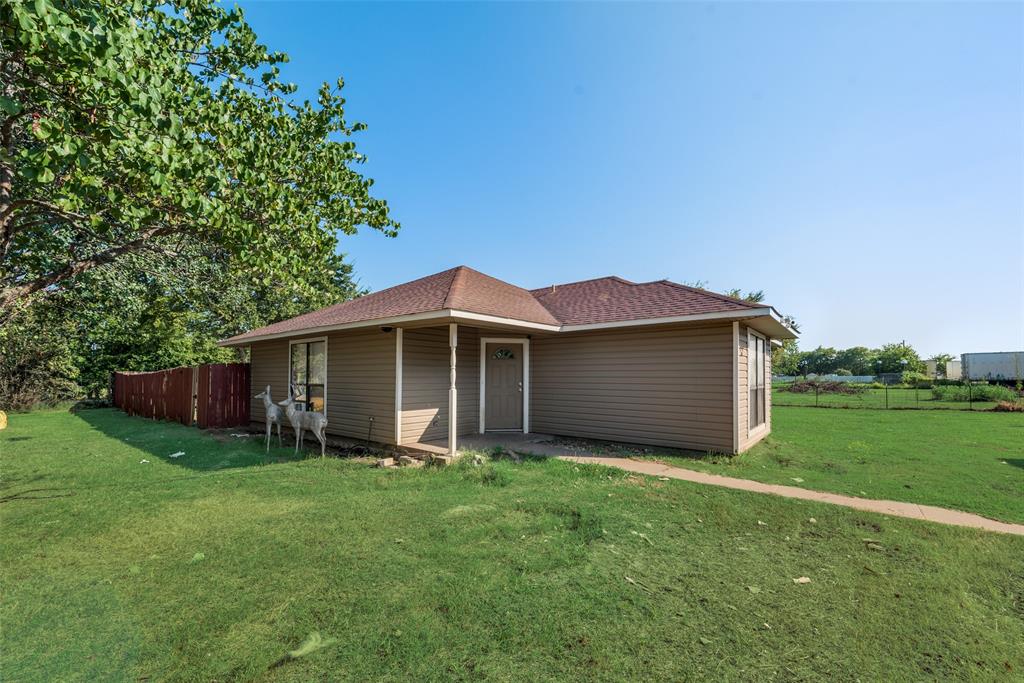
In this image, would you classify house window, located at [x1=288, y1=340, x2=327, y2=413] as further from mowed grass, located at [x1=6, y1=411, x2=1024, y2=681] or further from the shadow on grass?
mowed grass, located at [x1=6, y1=411, x2=1024, y2=681]

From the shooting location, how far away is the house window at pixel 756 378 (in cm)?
870

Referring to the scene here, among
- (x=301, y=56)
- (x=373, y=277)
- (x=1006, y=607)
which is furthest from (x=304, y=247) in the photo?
(x=373, y=277)

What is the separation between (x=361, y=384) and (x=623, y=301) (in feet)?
18.9

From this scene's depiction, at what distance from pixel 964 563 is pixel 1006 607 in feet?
2.27

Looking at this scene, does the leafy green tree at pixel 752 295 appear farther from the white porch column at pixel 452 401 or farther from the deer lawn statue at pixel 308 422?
the deer lawn statue at pixel 308 422

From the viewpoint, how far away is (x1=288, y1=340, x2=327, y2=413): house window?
9.60 meters

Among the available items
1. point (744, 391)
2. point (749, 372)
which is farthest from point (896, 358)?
point (744, 391)

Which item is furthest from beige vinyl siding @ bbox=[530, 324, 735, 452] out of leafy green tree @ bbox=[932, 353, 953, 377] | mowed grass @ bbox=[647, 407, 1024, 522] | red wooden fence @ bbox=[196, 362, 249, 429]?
leafy green tree @ bbox=[932, 353, 953, 377]

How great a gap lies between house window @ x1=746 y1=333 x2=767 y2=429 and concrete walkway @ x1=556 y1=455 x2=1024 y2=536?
289cm

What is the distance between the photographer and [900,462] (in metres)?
7.06

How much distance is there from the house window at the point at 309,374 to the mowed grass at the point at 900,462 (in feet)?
23.6

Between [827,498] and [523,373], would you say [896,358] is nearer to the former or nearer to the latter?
[523,373]

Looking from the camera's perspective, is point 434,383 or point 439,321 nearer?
point 439,321

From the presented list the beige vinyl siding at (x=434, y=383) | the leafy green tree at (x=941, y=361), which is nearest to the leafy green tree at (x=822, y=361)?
the leafy green tree at (x=941, y=361)
